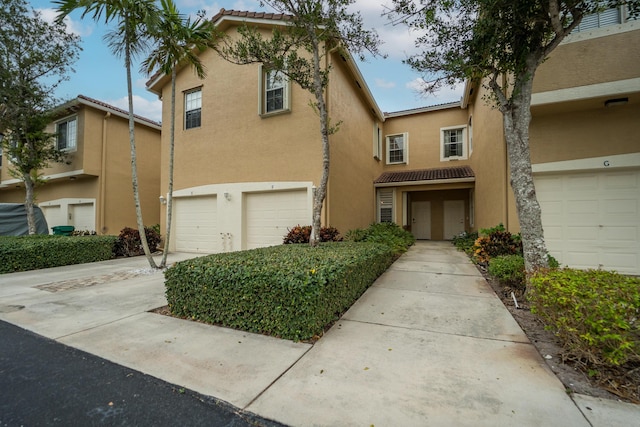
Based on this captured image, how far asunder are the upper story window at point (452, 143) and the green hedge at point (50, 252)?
14536 mm

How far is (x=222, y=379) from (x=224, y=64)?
1045 centimetres

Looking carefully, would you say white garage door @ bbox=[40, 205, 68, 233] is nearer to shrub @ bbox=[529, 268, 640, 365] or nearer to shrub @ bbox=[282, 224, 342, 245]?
shrub @ bbox=[282, 224, 342, 245]

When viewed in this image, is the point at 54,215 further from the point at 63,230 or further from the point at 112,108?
the point at 112,108

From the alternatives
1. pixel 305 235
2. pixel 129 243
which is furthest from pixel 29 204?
pixel 305 235

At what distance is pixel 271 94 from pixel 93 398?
8.79 metres

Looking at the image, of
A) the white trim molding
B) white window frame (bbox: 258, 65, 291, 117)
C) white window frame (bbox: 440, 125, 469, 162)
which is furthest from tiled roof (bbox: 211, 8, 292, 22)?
white window frame (bbox: 440, 125, 469, 162)

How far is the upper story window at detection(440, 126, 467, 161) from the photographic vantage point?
13.3 meters

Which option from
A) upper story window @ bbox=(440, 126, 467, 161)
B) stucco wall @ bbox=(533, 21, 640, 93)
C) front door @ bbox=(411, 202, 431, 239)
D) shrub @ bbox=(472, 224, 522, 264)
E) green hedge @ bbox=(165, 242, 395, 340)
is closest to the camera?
green hedge @ bbox=(165, 242, 395, 340)

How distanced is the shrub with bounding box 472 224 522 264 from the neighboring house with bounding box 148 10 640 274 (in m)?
0.50

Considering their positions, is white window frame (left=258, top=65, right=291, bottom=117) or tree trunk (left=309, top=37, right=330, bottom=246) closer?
tree trunk (left=309, top=37, right=330, bottom=246)

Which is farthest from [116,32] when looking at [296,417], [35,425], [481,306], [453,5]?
[481,306]

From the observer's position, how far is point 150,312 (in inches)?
168

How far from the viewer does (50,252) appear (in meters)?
8.01

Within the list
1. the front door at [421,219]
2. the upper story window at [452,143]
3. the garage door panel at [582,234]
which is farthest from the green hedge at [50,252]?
the upper story window at [452,143]
